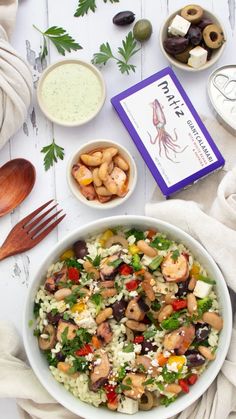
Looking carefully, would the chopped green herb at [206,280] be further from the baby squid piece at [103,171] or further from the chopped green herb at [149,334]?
A: the baby squid piece at [103,171]

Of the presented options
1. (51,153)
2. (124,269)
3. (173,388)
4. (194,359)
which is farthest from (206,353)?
(51,153)

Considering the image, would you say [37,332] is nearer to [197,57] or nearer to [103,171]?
[103,171]

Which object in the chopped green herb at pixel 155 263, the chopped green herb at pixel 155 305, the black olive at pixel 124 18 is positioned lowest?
the chopped green herb at pixel 155 305

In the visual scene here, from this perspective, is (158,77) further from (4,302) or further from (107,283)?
(4,302)

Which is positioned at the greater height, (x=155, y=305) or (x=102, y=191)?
(x=102, y=191)

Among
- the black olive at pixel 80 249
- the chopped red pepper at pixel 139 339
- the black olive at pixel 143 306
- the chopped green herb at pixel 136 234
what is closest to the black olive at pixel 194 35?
the chopped green herb at pixel 136 234

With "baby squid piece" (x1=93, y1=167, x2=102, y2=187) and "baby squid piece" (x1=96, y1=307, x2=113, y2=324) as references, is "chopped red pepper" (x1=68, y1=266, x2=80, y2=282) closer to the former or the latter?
"baby squid piece" (x1=96, y1=307, x2=113, y2=324)

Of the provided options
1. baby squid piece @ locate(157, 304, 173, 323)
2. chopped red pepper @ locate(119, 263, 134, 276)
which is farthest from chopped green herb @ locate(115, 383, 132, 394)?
chopped red pepper @ locate(119, 263, 134, 276)
